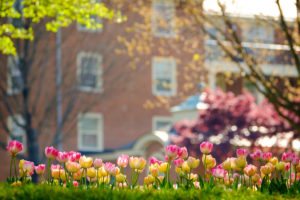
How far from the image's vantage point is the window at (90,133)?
104ft

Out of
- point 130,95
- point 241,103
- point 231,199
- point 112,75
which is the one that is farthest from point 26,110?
point 231,199

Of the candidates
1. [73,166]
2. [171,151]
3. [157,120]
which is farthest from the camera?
[157,120]

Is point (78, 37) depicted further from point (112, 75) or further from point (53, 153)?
point (53, 153)

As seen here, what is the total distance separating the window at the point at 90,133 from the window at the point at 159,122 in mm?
2965

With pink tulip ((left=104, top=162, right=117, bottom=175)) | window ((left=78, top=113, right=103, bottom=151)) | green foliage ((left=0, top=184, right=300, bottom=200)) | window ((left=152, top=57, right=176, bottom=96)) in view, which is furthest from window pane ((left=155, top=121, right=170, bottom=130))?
green foliage ((left=0, top=184, right=300, bottom=200))

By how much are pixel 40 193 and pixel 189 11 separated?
9480 mm

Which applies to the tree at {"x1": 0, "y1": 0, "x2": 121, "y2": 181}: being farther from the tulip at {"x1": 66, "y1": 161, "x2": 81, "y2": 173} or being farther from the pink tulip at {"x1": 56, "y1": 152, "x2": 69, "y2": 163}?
the tulip at {"x1": 66, "y1": 161, "x2": 81, "y2": 173}

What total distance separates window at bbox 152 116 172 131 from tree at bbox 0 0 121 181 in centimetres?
323

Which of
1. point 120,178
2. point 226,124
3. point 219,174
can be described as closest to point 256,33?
point 226,124

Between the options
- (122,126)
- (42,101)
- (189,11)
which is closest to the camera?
(189,11)

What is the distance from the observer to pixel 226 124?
2225 cm

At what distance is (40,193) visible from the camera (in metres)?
4.48

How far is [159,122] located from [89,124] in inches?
154

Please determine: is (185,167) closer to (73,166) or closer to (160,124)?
(73,166)
